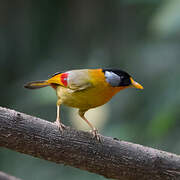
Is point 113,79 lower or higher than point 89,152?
higher

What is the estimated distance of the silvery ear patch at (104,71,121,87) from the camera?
3.20 meters

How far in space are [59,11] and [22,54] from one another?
1.12 meters

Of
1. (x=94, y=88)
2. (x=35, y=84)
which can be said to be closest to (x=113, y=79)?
(x=94, y=88)

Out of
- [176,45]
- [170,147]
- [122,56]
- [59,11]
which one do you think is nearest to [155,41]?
[176,45]

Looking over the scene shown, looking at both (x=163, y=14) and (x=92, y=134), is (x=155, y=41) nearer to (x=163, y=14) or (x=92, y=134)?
(x=163, y=14)

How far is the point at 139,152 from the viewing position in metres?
2.96

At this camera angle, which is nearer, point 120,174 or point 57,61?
point 120,174

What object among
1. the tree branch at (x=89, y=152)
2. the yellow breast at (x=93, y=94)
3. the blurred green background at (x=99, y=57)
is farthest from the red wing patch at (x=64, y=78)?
the blurred green background at (x=99, y=57)

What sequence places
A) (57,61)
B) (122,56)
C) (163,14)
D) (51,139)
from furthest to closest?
(57,61)
(122,56)
(163,14)
(51,139)

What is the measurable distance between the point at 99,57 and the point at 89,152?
10.0ft

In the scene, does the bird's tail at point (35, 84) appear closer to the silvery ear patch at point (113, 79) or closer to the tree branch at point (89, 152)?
the silvery ear patch at point (113, 79)

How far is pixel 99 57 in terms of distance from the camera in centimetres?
577

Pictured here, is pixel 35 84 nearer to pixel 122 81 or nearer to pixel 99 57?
pixel 122 81

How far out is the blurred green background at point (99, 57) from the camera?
4336 mm
